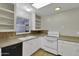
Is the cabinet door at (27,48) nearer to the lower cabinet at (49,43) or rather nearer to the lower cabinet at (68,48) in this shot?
the lower cabinet at (49,43)

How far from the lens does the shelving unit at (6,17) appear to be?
159 centimetres

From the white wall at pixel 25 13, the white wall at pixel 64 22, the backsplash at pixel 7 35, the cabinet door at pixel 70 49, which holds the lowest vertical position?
the cabinet door at pixel 70 49

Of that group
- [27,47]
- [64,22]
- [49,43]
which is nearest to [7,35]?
[27,47]

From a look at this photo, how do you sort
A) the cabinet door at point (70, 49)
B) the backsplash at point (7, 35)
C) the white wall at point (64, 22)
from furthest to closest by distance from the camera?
the cabinet door at point (70, 49), the backsplash at point (7, 35), the white wall at point (64, 22)

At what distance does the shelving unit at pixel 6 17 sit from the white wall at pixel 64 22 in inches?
29.6

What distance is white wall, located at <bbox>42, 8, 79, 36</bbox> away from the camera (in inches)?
58.2

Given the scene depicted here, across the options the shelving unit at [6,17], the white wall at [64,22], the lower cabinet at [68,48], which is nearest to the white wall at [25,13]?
the shelving unit at [6,17]

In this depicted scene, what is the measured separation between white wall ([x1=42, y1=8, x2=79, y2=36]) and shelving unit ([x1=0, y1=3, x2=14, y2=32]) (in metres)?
0.75

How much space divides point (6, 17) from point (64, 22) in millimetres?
1179

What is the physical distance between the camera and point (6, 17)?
5.44 ft

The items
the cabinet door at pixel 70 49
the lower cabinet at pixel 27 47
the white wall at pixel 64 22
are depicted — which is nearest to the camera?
the lower cabinet at pixel 27 47

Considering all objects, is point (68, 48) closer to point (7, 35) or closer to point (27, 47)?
point (27, 47)

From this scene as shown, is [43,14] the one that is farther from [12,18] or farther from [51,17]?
Result: [12,18]

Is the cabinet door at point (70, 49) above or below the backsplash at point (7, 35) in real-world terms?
below
